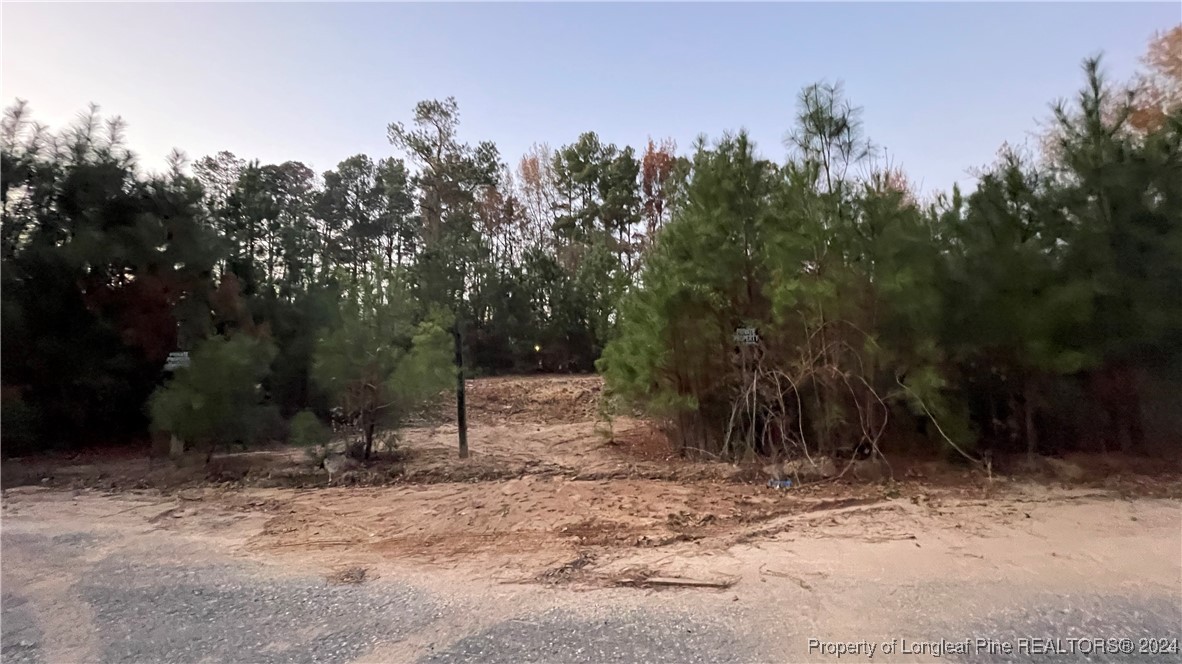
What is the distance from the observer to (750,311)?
9.63 meters

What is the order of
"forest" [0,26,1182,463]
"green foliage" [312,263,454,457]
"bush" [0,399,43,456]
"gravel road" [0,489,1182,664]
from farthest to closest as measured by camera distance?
"bush" [0,399,43,456]
"green foliage" [312,263,454,457]
"forest" [0,26,1182,463]
"gravel road" [0,489,1182,664]

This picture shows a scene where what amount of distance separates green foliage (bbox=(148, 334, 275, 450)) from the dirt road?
39.7 inches

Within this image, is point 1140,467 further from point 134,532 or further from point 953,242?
point 134,532

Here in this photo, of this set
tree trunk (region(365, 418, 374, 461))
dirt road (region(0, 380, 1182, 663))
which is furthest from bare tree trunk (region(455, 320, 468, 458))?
dirt road (region(0, 380, 1182, 663))

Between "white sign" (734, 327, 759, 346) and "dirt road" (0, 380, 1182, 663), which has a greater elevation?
"white sign" (734, 327, 759, 346)

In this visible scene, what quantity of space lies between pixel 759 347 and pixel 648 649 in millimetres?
5955

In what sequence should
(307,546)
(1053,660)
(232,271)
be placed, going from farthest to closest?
(232,271)
(307,546)
(1053,660)

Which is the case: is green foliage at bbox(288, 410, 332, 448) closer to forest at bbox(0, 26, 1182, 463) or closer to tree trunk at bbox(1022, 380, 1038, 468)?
forest at bbox(0, 26, 1182, 463)

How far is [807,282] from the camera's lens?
8445mm

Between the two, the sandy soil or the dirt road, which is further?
the sandy soil

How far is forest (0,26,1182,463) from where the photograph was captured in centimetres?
803

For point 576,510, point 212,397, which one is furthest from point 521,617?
point 212,397

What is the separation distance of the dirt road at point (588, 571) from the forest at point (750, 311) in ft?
4.37

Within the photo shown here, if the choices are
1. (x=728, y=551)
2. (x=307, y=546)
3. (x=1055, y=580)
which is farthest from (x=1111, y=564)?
(x=307, y=546)
